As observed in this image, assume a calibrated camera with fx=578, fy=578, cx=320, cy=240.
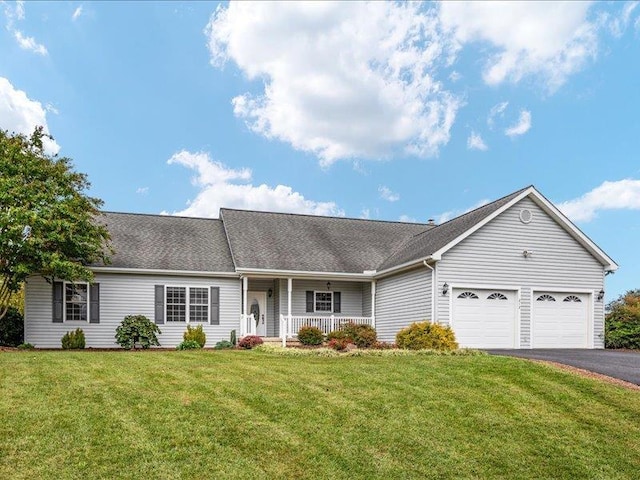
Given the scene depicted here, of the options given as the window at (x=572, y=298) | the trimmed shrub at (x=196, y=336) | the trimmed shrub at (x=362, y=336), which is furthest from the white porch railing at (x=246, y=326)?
the window at (x=572, y=298)

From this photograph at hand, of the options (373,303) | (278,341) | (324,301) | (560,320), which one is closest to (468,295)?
(560,320)

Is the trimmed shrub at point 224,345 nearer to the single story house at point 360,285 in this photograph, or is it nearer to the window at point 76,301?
the single story house at point 360,285

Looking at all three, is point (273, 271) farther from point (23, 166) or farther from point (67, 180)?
point (23, 166)

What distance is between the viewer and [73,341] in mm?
18797

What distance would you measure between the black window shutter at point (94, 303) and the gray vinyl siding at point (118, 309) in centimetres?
13

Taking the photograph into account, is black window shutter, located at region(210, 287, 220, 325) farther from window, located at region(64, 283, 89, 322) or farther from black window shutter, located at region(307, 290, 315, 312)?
window, located at region(64, 283, 89, 322)

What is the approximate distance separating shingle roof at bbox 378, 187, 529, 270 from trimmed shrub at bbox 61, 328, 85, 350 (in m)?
10.8

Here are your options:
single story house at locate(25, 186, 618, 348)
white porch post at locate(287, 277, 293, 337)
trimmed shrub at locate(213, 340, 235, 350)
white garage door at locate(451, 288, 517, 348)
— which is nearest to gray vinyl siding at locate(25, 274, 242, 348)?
single story house at locate(25, 186, 618, 348)

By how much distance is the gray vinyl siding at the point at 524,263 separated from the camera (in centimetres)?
1850

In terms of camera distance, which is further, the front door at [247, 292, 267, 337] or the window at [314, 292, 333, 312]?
the window at [314, 292, 333, 312]

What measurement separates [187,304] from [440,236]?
9.36 m

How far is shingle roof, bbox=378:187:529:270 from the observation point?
18945 millimetres

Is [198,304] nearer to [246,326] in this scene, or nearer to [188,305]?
[188,305]

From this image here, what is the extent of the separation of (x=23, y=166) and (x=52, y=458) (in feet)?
43.8
